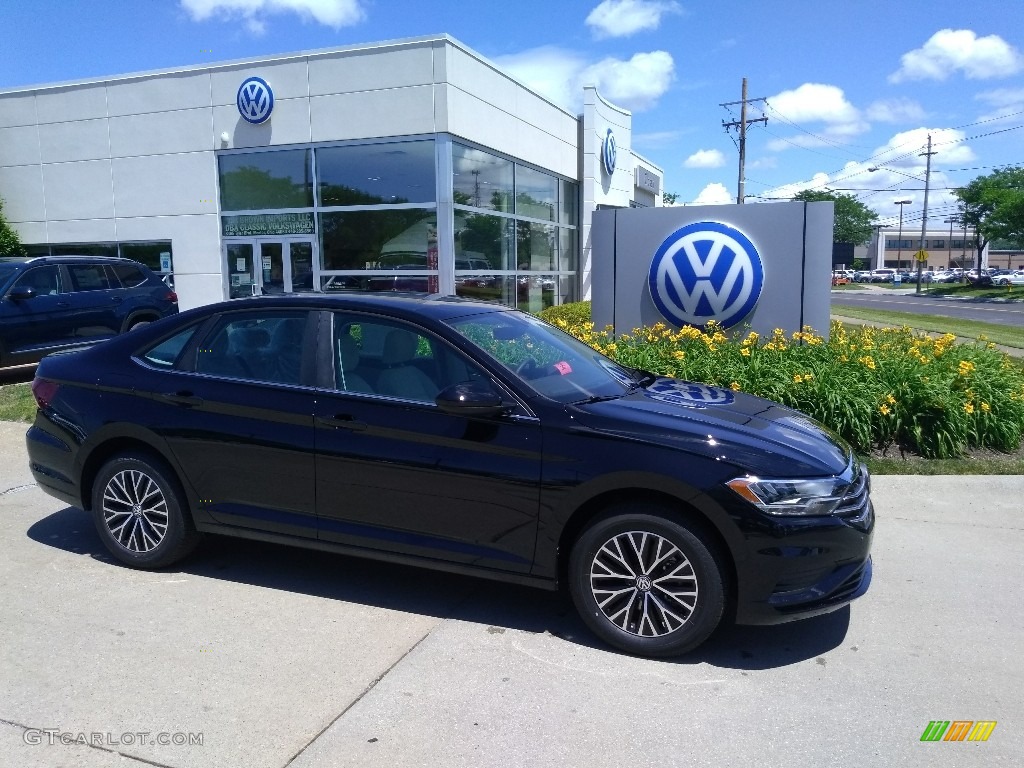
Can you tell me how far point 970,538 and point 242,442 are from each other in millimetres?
4623

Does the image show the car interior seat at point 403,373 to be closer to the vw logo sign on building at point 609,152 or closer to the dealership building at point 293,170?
the dealership building at point 293,170

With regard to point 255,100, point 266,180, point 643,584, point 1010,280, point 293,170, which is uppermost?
point 255,100

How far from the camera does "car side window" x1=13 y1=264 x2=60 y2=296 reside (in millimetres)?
11008

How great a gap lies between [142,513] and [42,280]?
813cm

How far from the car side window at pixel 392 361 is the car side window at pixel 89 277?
A: 29.6 feet

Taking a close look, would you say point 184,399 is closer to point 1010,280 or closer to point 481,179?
point 481,179

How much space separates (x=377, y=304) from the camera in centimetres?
443

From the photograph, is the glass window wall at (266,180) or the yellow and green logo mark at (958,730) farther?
the glass window wall at (266,180)

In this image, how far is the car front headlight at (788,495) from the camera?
355 centimetres

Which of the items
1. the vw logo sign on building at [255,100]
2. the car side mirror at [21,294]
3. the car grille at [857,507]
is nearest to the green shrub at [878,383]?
the car grille at [857,507]

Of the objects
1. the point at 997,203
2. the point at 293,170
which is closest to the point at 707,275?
the point at 293,170

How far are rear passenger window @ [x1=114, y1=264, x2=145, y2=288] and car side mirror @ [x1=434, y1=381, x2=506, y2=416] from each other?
1033 cm

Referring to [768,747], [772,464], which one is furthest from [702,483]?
[768,747]

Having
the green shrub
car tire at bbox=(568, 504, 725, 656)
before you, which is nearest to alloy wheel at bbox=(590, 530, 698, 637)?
car tire at bbox=(568, 504, 725, 656)
